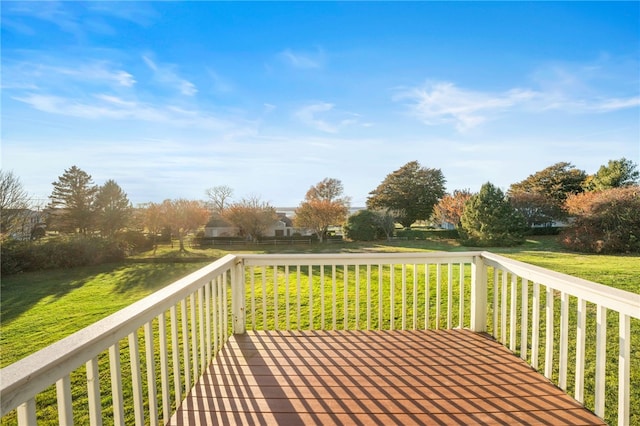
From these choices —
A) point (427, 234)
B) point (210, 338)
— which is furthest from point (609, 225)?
point (427, 234)

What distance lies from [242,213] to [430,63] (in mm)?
9385

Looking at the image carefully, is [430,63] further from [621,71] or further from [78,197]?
[78,197]

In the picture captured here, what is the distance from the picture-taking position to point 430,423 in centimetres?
140

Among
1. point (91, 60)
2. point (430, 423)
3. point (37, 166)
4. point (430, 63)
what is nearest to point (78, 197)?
point (37, 166)

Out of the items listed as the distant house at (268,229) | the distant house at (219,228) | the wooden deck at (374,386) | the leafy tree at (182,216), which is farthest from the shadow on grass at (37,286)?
the wooden deck at (374,386)

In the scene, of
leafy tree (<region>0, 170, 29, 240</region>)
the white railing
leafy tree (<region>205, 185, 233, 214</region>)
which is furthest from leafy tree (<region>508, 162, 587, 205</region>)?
leafy tree (<region>0, 170, 29, 240</region>)

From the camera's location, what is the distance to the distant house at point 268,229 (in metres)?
12.6

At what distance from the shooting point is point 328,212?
50.3 ft

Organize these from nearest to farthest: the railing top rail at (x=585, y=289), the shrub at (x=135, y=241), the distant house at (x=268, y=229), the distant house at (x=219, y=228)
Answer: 1. the railing top rail at (x=585, y=289)
2. the shrub at (x=135, y=241)
3. the distant house at (x=219, y=228)
4. the distant house at (x=268, y=229)

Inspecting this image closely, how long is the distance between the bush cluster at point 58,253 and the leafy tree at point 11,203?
15.7 inches

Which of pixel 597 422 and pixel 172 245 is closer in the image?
pixel 597 422

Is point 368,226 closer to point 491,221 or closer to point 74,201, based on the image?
point 491,221

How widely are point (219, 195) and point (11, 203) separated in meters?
7.17

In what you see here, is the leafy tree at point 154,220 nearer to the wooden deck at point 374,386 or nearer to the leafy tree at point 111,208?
the leafy tree at point 111,208
